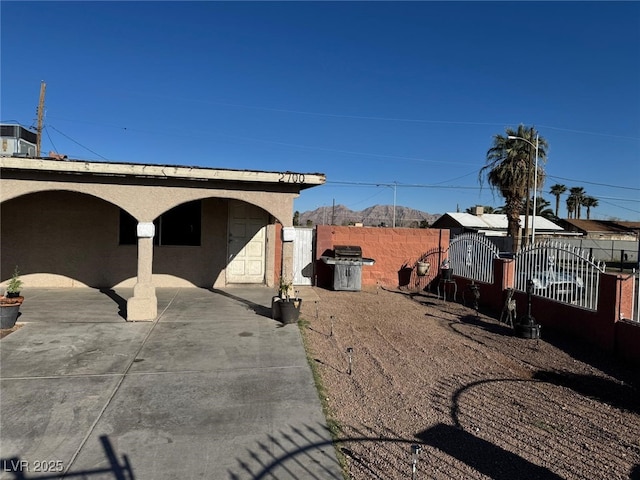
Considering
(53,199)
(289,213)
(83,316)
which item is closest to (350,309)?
(289,213)

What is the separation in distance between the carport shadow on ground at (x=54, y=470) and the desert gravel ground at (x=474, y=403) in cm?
184

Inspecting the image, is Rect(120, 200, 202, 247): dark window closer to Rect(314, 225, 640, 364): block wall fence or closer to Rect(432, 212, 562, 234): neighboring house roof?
Rect(314, 225, 640, 364): block wall fence

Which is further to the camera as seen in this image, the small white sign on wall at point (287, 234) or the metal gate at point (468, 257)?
the metal gate at point (468, 257)

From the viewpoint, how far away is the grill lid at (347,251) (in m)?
12.8

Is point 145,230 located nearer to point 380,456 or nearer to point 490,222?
point 380,456

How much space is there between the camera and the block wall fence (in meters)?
6.68

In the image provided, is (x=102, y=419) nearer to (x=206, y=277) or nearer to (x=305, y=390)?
(x=305, y=390)

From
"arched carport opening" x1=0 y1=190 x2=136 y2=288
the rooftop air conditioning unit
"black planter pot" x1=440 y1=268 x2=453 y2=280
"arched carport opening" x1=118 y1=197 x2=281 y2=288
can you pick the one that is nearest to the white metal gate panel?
"arched carport opening" x1=118 y1=197 x2=281 y2=288

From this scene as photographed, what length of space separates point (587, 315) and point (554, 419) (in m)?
3.80

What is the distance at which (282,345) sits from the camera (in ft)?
22.1

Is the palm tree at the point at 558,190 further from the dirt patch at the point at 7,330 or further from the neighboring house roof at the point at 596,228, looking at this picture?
the dirt patch at the point at 7,330

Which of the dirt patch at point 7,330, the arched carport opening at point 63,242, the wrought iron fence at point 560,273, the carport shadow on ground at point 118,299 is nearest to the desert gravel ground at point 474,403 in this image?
the wrought iron fence at point 560,273

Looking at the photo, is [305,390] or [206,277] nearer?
[305,390]

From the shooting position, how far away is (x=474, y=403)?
470cm
